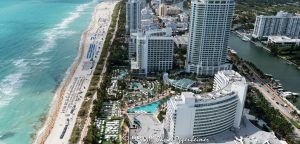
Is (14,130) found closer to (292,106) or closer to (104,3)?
(292,106)

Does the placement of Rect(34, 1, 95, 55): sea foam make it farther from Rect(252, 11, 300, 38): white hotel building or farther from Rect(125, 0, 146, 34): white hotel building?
Rect(252, 11, 300, 38): white hotel building

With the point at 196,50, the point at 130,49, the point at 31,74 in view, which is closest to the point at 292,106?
the point at 196,50

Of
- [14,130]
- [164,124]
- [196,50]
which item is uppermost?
[196,50]

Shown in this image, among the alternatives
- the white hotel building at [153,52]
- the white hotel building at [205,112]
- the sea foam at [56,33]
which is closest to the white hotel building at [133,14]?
the white hotel building at [153,52]

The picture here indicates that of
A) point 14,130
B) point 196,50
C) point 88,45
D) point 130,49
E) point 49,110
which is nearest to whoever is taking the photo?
point 14,130

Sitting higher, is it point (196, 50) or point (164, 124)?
point (196, 50)

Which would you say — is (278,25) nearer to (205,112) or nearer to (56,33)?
(56,33)

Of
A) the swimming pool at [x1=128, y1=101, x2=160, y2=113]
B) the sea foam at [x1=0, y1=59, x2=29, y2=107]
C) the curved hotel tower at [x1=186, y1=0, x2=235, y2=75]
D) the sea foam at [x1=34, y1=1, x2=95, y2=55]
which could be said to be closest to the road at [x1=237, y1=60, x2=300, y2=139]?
the curved hotel tower at [x1=186, y1=0, x2=235, y2=75]
